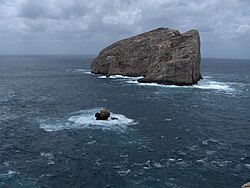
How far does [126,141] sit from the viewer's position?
6912cm

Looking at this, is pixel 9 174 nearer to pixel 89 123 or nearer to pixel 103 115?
pixel 89 123

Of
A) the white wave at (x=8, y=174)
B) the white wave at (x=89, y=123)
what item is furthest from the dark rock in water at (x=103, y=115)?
the white wave at (x=8, y=174)

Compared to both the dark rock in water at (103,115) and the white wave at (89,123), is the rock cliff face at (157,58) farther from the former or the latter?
the dark rock in water at (103,115)

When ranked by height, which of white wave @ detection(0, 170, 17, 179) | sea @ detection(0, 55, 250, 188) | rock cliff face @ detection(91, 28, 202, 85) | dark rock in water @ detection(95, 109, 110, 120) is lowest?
white wave @ detection(0, 170, 17, 179)

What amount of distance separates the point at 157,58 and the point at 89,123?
81178 mm

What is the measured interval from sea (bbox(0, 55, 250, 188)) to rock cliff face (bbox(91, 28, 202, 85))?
20415 millimetres

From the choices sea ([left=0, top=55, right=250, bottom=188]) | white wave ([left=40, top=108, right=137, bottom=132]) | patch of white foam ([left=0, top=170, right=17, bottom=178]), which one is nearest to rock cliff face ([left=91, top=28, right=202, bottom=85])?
sea ([left=0, top=55, right=250, bottom=188])

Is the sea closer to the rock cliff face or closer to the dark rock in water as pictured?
the dark rock in water

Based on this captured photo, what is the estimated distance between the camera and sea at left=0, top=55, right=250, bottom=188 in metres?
52.9

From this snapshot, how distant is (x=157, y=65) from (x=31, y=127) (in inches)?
3280

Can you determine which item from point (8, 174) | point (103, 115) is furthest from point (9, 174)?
point (103, 115)

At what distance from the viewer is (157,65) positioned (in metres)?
150

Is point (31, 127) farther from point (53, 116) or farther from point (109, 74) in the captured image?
point (109, 74)

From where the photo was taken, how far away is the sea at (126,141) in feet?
174
